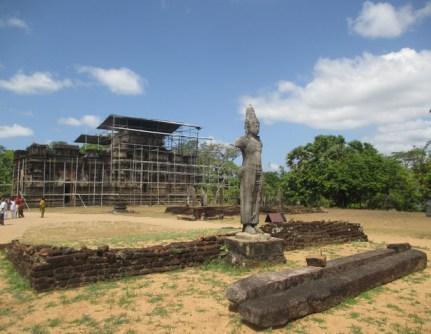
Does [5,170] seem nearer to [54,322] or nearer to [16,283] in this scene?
[16,283]

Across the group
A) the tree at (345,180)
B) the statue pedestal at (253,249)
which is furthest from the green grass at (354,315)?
the tree at (345,180)

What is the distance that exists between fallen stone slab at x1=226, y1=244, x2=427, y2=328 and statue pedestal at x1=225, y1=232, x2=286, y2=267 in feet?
4.92

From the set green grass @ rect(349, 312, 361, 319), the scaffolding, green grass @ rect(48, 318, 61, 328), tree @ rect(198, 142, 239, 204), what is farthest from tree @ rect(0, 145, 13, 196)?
green grass @ rect(349, 312, 361, 319)

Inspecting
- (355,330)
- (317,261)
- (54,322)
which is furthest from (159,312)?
(317,261)

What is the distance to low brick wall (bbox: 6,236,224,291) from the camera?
19.7 feet

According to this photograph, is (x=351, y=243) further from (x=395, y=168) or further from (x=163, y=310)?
(x=395, y=168)

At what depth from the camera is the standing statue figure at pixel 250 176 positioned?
765 cm

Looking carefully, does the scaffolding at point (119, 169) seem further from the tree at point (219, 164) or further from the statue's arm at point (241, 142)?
the statue's arm at point (241, 142)

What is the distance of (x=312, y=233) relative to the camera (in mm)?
10617

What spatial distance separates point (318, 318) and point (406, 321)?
1149mm

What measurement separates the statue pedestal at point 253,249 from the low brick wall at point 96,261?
0.50 meters

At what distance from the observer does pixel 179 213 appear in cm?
2548

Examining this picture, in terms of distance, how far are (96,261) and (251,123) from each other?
13.5ft

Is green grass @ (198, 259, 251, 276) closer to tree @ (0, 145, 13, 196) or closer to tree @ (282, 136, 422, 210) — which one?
tree @ (282, 136, 422, 210)
